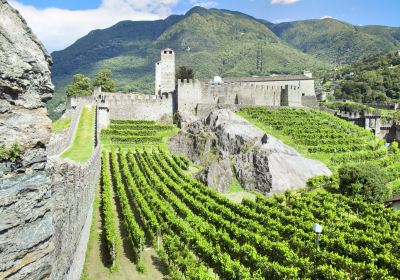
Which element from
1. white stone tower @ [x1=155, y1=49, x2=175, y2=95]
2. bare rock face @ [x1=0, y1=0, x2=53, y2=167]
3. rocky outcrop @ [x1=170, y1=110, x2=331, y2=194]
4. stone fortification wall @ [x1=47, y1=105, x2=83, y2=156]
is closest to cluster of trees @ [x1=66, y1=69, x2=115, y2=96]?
white stone tower @ [x1=155, y1=49, x2=175, y2=95]

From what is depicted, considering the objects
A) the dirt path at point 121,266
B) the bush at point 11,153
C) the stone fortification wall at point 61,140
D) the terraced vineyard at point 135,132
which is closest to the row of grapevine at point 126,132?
the terraced vineyard at point 135,132

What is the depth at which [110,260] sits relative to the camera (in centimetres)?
2144

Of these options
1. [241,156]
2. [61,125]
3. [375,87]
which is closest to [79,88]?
[61,125]

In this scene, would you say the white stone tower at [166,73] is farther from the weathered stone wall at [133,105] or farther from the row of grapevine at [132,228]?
the row of grapevine at [132,228]

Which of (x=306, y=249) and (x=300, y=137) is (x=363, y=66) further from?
(x=306, y=249)

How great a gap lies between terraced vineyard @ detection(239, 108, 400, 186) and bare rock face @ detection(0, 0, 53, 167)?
40.4m

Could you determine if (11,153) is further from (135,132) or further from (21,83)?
(135,132)

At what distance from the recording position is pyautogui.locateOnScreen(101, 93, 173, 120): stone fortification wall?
57.7 metres

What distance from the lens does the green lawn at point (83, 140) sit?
32.2 m

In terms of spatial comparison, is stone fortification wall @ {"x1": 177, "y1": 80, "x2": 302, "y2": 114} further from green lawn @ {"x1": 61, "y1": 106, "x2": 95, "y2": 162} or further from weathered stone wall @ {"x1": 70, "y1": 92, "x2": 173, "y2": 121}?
green lawn @ {"x1": 61, "y1": 106, "x2": 95, "y2": 162}

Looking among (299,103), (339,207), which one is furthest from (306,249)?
(299,103)

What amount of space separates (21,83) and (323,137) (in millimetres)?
48887

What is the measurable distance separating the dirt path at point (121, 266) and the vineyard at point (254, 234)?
402 millimetres

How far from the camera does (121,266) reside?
829 inches
